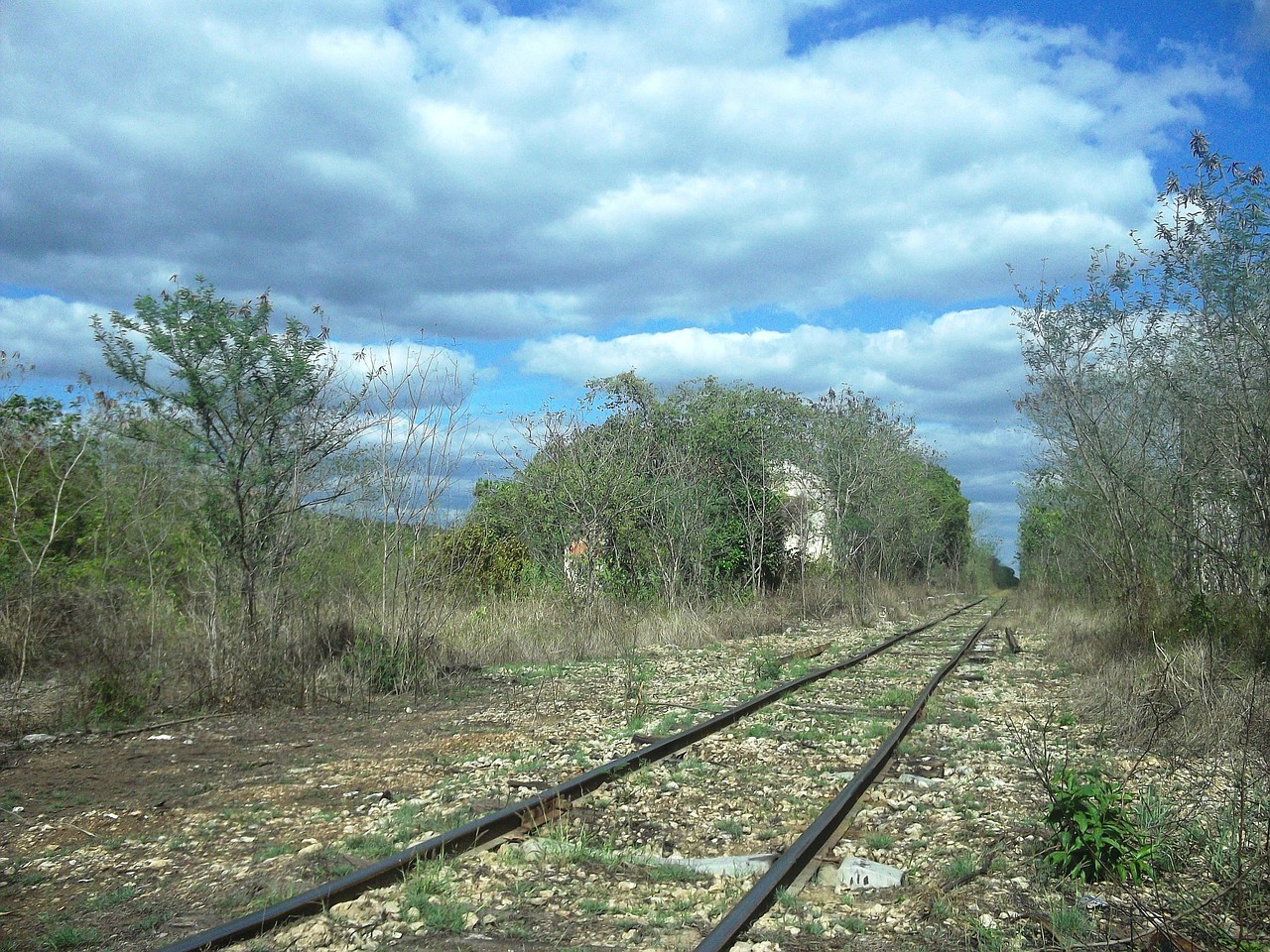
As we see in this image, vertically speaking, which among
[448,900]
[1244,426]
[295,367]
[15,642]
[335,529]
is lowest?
[448,900]

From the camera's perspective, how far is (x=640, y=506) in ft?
77.4

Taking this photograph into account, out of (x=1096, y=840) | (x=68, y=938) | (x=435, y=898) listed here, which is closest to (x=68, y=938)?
(x=68, y=938)

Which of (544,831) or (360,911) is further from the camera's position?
(544,831)

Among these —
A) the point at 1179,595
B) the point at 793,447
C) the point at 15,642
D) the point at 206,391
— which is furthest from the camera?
the point at 793,447

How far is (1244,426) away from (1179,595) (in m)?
3.50

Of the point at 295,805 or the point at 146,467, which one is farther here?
the point at 146,467

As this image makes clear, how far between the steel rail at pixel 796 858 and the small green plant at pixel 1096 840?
1373 mm

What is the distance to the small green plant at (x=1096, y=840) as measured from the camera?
17.3ft

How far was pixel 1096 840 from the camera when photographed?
17.4ft

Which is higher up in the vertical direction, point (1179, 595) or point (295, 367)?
point (295, 367)

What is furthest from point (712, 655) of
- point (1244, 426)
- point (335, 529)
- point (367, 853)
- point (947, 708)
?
point (367, 853)

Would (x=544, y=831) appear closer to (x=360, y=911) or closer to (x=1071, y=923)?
(x=360, y=911)

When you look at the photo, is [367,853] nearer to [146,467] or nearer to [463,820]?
[463,820]

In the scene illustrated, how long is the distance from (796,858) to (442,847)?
6.82 feet
